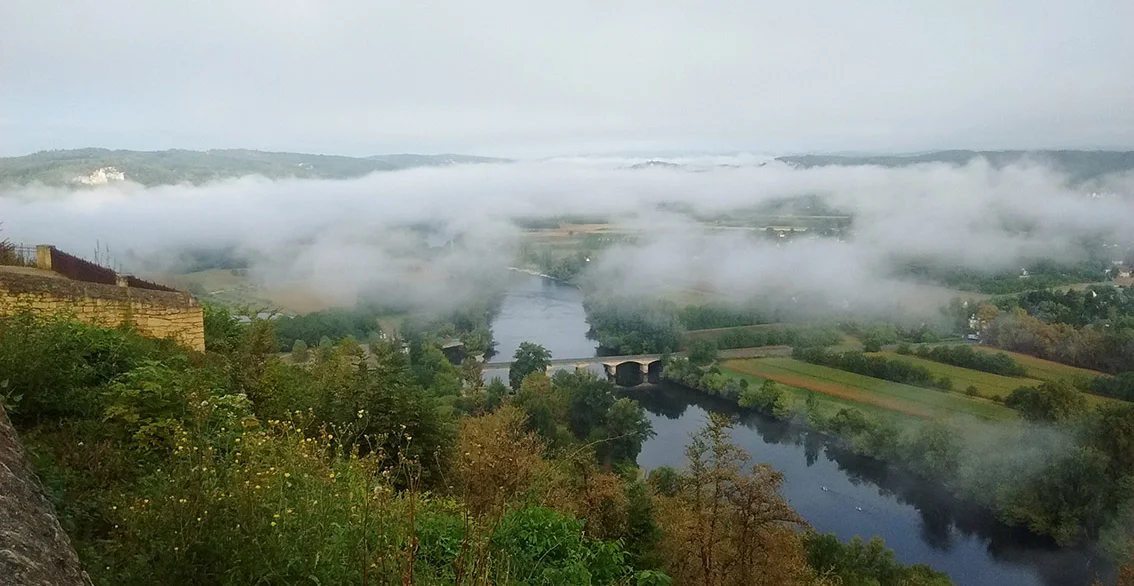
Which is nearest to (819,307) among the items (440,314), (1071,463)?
(440,314)

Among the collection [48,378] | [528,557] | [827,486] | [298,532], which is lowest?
[827,486]

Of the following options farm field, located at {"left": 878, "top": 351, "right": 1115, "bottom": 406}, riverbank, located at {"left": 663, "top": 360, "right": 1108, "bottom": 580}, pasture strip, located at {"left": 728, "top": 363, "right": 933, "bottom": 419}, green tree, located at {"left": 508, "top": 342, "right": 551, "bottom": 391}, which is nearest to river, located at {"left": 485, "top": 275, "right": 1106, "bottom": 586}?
riverbank, located at {"left": 663, "top": 360, "right": 1108, "bottom": 580}

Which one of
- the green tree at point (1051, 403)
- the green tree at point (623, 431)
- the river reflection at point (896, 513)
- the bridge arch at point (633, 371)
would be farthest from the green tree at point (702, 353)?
the green tree at point (1051, 403)

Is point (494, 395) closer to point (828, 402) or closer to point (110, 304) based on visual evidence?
point (828, 402)

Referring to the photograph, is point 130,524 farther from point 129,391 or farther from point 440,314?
point 440,314

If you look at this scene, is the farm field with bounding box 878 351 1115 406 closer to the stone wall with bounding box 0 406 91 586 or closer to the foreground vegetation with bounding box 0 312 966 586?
the foreground vegetation with bounding box 0 312 966 586

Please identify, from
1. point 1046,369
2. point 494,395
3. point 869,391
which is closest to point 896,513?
point 869,391
